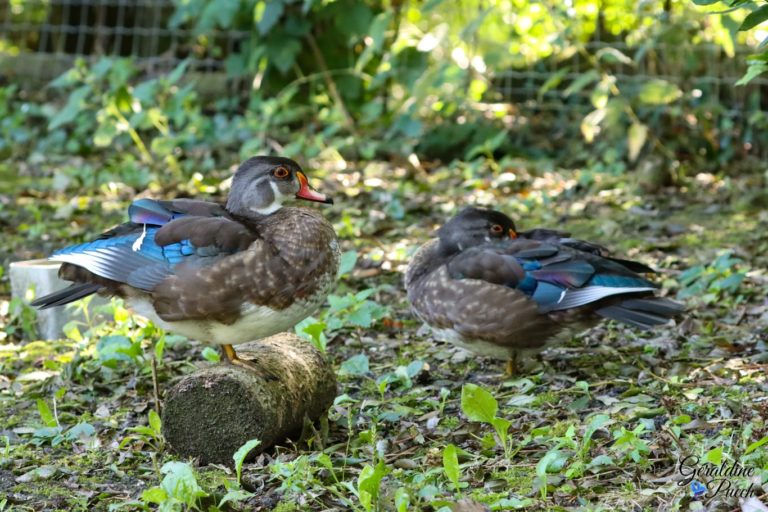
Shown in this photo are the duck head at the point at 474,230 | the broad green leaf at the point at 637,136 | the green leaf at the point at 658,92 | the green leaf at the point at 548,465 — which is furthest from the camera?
Answer: the broad green leaf at the point at 637,136

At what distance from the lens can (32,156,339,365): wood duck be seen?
3.72 meters

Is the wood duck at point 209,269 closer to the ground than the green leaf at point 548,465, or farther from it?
farther from it

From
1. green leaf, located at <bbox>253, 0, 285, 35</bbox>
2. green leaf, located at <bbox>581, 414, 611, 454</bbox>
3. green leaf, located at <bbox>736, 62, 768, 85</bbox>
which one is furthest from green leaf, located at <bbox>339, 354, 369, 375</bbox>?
green leaf, located at <bbox>253, 0, 285, 35</bbox>

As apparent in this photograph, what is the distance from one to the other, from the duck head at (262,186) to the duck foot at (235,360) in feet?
1.99

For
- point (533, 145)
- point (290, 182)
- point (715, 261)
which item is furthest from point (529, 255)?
point (533, 145)

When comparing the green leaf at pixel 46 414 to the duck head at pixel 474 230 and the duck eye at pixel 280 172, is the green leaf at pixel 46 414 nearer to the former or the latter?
the duck eye at pixel 280 172

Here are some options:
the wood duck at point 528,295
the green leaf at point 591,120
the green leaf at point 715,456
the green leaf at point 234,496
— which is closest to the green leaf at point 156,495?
the green leaf at point 234,496

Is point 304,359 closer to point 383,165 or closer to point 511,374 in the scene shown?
point 511,374

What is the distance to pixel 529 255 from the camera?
4387 mm

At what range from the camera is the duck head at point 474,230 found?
4672 mm

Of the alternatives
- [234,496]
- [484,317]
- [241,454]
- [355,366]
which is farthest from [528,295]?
[234,496]

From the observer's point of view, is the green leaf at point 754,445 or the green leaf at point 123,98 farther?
the green leaf at point 123,98

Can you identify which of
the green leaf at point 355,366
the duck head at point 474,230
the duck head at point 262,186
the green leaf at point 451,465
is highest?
the duck head at point 262,186

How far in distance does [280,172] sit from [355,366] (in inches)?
35.0
